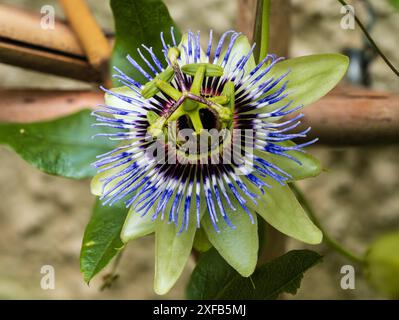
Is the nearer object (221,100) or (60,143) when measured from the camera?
(221,100)

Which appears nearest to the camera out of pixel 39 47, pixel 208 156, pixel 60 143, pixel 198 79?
pixel 198 79

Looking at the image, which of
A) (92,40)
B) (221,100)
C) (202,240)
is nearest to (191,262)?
(92,40)

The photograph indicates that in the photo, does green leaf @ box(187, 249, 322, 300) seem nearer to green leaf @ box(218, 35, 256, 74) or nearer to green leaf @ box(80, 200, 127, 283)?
green leaf @ box(80, 200, 127, 283)

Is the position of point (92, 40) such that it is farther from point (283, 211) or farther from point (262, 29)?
point (283, 211)

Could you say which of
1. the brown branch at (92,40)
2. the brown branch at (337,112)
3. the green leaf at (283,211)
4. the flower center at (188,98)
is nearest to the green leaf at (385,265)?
the brown branch at (337,112)

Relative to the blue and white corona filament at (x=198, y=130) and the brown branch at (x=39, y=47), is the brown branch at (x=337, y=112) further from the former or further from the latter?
the blue and white corona filament at (x=198, y=130)

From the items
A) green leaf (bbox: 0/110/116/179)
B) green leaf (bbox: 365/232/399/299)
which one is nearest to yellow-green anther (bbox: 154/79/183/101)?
green leaf (bbox: 0/110/116/179)
